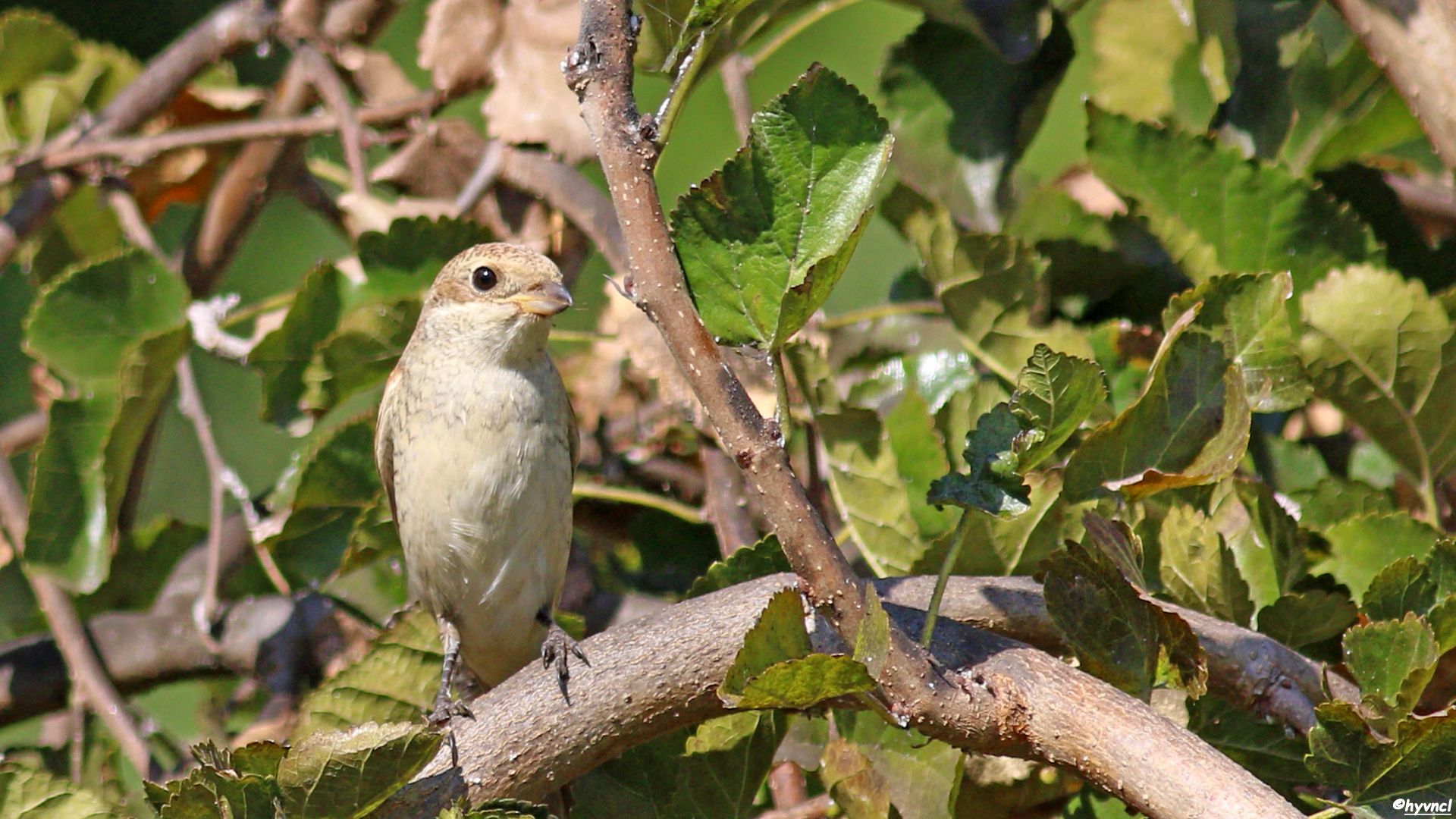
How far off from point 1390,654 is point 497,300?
1.49 metres

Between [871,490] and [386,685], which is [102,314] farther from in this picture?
[871,490]

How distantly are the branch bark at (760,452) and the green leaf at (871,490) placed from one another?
0.50m

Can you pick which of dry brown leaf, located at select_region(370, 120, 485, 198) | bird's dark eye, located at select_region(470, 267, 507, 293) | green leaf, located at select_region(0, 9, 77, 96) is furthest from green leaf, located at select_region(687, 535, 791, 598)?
green leaf, located at select_region(0, 9, 77, 96)

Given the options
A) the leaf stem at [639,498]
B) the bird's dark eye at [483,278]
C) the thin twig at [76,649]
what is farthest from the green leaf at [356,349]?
the thin twig at [76,649]

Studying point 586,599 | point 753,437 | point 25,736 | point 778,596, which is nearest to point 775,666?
point 778,596

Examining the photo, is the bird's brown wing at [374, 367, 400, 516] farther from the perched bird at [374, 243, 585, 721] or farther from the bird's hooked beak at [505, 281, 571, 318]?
the bird's hooked beak at [505, 281, 571, 318]

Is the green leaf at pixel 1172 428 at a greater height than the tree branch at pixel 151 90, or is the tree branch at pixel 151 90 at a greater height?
the tree branch at pixel 151 90

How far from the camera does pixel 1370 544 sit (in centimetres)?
155

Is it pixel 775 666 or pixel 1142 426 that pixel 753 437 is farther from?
pixel 1142 426

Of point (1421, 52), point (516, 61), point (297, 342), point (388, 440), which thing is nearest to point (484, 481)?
point (388, 440)

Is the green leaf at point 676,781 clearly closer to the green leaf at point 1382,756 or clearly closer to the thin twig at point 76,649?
the green leaf at point 1382,756

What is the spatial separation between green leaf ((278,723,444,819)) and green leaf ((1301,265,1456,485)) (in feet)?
3.70

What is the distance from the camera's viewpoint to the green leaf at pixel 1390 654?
1212 mm

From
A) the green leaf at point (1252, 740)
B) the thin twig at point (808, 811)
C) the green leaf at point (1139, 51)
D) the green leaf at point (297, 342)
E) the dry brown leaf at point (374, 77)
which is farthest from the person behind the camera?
the dry brown leaf at point (374, 77)
